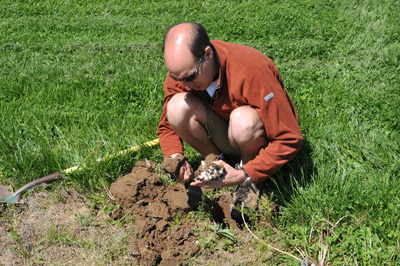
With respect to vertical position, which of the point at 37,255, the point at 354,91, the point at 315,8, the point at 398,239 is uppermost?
the point at 315,8

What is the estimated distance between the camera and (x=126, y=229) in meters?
3.03

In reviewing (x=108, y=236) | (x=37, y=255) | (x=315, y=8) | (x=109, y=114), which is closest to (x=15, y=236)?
(x=37, y=255)

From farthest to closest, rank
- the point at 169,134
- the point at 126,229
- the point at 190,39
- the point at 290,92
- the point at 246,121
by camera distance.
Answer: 1. the point at 290,92
2. the point at 169,134
3. the point at 126,229
4. the point at 246,121
5. the point at 190,39

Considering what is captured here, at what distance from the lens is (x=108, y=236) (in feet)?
9.81

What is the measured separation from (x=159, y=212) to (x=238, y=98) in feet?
3.36

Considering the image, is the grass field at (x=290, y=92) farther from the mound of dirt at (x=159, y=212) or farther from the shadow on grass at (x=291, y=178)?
the mound of dirt at (x=159, y=212)

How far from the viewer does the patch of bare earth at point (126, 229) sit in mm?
2822

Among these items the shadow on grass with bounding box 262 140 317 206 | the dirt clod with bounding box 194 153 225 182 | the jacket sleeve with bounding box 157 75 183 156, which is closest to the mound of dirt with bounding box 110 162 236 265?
the jacket sleeve with bounding box 157 75 183 156

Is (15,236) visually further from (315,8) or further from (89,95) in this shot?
(315,8)

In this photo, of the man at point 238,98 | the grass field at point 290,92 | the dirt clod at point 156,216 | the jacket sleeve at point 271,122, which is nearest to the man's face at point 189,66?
the man at point 238,98

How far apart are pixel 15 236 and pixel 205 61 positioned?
5.85ft

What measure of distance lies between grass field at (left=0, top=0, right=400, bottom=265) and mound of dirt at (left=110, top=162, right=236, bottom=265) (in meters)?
0.30

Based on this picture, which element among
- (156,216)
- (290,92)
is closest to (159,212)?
(156,216)

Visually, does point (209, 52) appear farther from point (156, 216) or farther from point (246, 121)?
point (156, 216)
